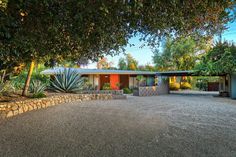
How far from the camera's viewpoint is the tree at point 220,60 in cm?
1577

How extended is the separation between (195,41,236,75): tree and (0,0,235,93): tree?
37.5ft

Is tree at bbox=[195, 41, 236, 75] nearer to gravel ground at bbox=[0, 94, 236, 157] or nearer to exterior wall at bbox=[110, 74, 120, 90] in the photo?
exterior wall at bbox=[110, 74, 120, 90]

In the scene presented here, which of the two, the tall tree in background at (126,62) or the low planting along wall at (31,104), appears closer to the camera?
the low planting along wall at (31,104)

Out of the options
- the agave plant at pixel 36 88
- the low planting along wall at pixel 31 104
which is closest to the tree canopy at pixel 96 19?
the low planting along wall at pixel 31 104

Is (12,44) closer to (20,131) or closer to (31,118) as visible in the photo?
(20,131)

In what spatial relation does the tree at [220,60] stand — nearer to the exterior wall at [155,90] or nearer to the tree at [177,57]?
the exterior wall at [155,90]

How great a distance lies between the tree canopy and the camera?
3.89m

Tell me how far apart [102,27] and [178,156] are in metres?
3.05

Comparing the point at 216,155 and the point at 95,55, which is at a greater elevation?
the point at 95,55

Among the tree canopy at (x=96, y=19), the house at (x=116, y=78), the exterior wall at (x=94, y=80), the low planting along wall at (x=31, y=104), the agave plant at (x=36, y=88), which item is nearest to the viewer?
the tree canopy at (x=96, y=19)

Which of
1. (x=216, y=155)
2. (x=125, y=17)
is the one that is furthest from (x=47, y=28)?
(x=216, y=155)

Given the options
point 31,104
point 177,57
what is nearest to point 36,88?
point 31,104

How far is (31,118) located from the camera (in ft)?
23.2

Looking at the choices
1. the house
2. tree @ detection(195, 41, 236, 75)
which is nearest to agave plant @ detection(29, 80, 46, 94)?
the house
